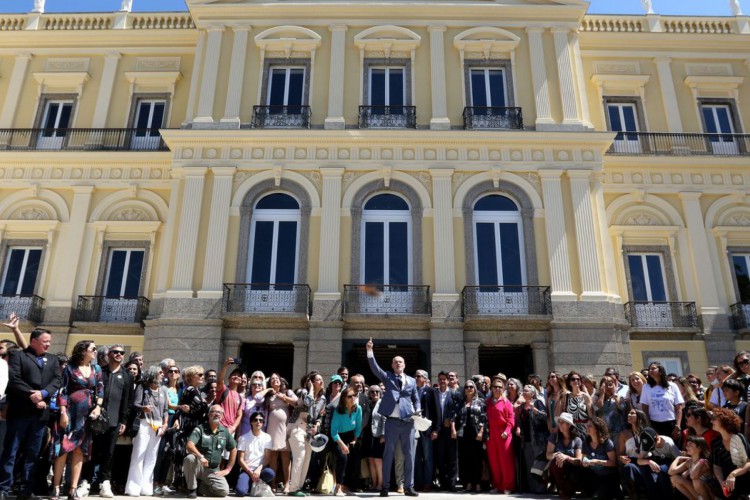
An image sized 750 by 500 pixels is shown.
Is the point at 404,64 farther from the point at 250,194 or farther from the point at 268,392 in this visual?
the point at 268,392

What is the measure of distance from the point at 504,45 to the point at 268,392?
556 inches

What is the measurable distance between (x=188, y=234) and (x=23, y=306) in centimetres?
541

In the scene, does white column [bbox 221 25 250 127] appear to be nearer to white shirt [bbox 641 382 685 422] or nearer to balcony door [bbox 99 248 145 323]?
balcony door [bbox 99 248 145 323]

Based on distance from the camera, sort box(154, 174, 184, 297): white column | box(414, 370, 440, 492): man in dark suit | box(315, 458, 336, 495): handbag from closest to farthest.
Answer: box(315, 458, 336, 495): handbag, box(414, 370, 440, 492): man in dark suit, box(154, 174, 184, 297): white column

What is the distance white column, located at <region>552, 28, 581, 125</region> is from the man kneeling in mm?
13514

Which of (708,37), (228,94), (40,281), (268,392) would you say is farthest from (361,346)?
(708,37)

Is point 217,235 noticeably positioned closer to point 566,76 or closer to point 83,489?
point 83,489

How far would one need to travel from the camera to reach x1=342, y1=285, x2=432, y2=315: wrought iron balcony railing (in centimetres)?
1590

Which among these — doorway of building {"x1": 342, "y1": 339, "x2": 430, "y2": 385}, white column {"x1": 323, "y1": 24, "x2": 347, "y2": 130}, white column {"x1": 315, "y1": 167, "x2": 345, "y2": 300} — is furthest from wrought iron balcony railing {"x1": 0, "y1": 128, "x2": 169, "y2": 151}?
doorway of building {"x1": 342, "y1": 339, "x2": 430, "y2": 385}

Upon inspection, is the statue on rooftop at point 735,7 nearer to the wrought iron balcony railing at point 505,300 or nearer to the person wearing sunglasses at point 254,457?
the wrought iron balcony railing at point 505,300

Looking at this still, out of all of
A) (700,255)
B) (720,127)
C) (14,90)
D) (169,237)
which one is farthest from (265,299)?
(720,127)

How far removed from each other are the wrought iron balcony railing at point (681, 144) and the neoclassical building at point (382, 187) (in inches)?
3.3

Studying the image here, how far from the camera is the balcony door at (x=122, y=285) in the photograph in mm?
17453

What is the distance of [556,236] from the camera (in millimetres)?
16562
